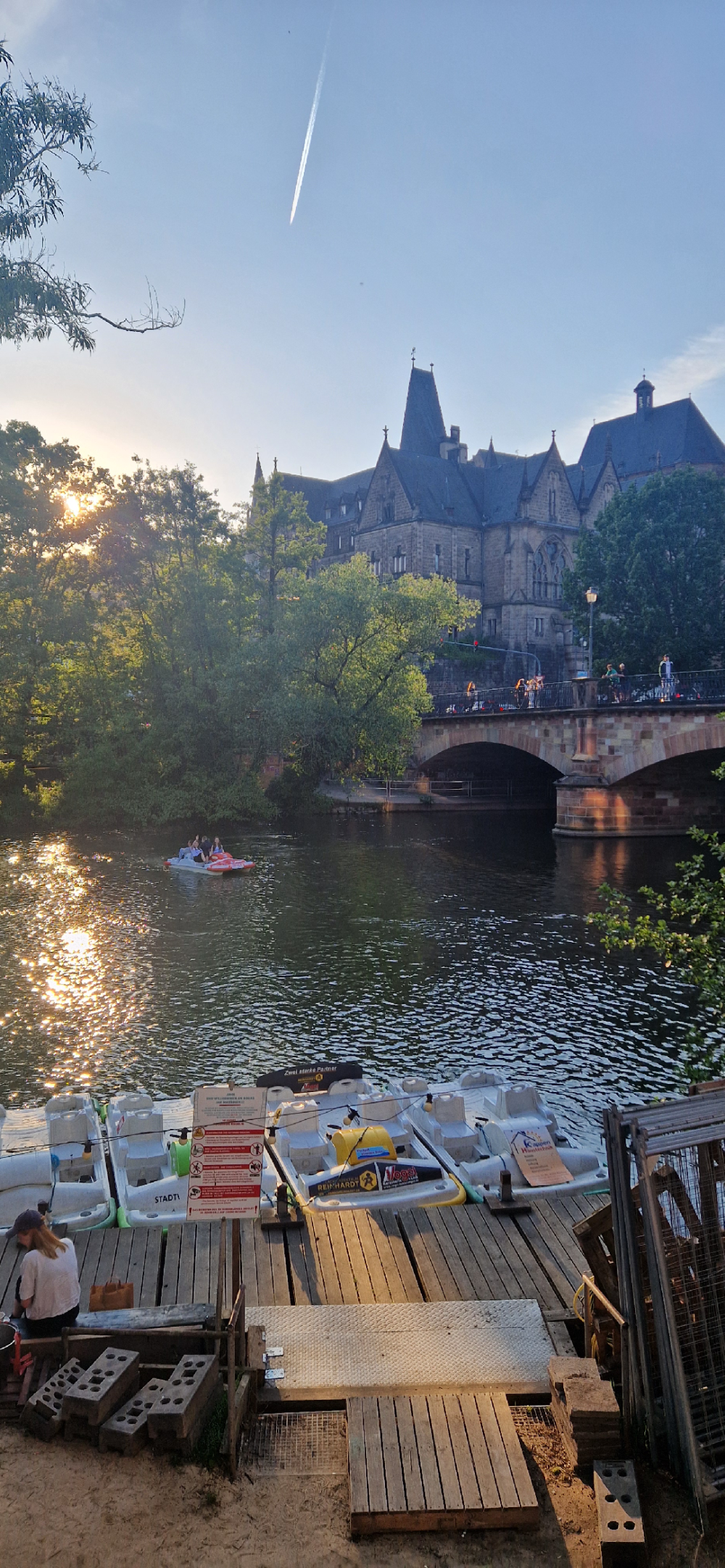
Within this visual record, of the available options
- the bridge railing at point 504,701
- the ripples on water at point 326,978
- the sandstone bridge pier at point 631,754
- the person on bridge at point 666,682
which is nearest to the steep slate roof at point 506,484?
the bridge railing at point 504,701

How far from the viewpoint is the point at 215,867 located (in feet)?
126

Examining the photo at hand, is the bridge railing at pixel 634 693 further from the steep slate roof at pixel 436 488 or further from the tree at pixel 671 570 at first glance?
the steep slate roof at pixel 436 488

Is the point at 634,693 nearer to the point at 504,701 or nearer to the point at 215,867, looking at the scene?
the point at 504,701

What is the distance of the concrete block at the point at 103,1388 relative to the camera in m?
6.75

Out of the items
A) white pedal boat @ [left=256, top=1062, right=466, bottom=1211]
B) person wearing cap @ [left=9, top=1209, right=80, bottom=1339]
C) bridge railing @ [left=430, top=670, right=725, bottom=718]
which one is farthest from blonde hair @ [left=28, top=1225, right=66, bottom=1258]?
bridge railing @ [left=430, top=670, right=725, bottom=718]

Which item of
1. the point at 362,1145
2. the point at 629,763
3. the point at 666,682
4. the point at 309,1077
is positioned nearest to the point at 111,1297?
the point at 362,1145

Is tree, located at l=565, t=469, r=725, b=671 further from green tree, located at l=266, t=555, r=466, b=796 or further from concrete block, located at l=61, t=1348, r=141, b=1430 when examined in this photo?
concrete block, located at l=61, t=1348, r=141, b=1430

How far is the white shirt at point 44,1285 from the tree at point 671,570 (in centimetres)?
5233

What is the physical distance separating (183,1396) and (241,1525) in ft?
2.72

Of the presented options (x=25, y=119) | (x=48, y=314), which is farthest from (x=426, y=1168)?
(x=25, y=119)

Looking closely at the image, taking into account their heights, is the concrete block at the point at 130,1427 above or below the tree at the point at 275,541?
below

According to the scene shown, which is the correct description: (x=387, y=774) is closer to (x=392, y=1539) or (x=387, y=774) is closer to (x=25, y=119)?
(x=25, y=119)

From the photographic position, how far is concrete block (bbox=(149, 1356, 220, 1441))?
21.8 ft

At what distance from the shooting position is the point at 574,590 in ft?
201
